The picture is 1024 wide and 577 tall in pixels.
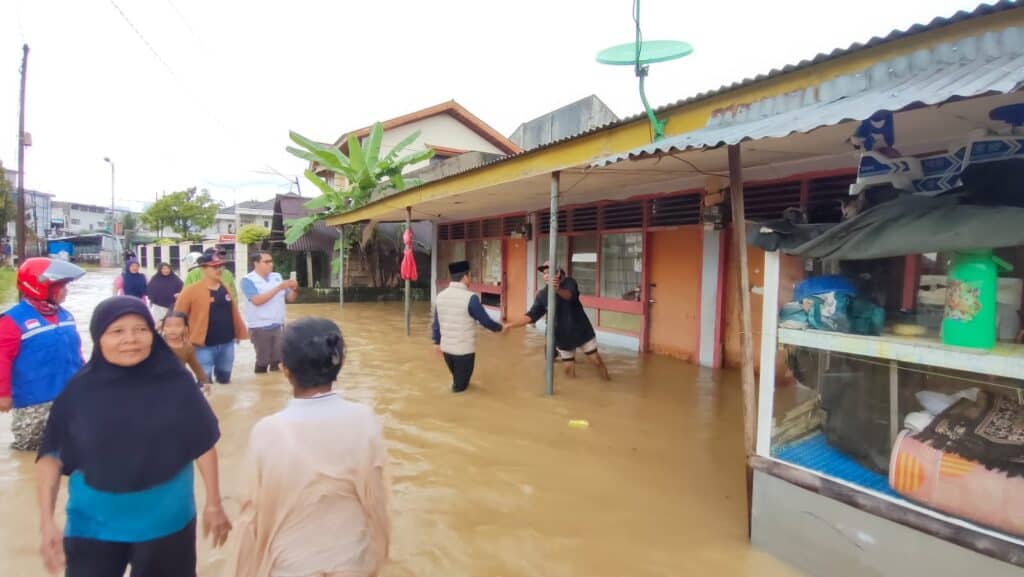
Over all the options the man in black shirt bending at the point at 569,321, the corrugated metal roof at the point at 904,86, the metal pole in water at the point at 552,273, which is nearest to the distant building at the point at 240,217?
the man in black shirt bending at the point at 569,321

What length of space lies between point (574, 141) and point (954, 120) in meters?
3.20

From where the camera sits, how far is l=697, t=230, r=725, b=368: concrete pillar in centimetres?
723

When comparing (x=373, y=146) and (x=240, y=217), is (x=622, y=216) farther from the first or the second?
(x=240, y=217)

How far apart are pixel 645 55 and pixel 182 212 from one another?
1889 inches

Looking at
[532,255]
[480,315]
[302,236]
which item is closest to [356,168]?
[302,236]

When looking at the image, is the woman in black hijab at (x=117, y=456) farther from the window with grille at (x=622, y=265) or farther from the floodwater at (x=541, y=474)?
the window with grille at (x=622, y=265)

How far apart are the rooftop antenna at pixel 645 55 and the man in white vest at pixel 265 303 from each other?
4.26 metres

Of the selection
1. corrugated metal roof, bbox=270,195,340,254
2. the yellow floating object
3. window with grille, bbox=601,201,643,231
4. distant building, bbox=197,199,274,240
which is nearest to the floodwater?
the yellow floating object

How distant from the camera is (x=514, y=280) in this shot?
12.0m

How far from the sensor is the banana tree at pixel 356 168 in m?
15.2

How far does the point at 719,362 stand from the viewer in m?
7.34

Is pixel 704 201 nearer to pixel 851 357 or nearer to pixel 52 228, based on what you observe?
pixel 851 357

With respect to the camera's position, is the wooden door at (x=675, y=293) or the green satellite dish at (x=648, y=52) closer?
the green satellite dish at (x=648, y=52)

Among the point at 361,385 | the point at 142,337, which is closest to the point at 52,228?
the point at 361,385
